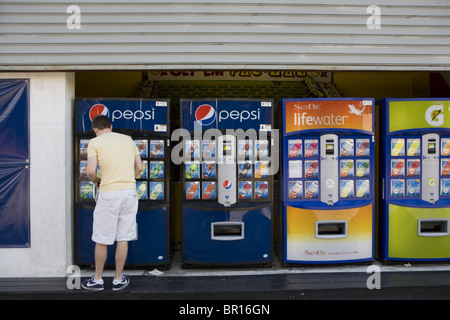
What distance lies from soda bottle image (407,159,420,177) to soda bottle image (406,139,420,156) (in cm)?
10

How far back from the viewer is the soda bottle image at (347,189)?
4648 millimetres

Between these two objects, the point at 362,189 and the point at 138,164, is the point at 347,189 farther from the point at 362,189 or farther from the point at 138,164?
the point at 138,164

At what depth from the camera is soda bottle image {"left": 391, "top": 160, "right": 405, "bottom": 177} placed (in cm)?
464

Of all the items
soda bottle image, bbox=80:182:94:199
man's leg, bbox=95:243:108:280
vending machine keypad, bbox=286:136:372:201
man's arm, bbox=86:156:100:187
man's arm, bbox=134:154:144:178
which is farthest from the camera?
vending machine keypad, bbox=286:136:372:201

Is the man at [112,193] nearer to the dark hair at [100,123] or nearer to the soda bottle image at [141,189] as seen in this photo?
the dark hair at [100,123]

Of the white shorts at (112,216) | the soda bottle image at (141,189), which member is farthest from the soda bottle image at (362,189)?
the white shorts at (112,216)

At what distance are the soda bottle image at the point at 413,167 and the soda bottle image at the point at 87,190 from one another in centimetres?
392

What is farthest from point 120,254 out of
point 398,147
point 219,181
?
point 398,147

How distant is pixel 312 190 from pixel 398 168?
1110 mm

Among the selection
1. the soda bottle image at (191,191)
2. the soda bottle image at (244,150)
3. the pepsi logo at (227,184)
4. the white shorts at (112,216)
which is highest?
the soda bottle image at (244,150)

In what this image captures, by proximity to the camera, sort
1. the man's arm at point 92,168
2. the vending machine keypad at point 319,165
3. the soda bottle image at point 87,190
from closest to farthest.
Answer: the man's arm at point 92,168 < the soda bottle image at point 87,190 < the vending machine keypad at point 319,165

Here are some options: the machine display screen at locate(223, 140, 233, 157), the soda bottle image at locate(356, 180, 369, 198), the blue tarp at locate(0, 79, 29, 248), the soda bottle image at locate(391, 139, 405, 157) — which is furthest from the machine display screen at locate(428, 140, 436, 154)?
the blue tarp at locate(0, 79, 29, 248)

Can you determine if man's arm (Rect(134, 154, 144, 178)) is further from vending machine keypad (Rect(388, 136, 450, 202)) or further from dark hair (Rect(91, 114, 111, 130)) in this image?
vending machine keypad (Rect(388, 136, 450, 202))
